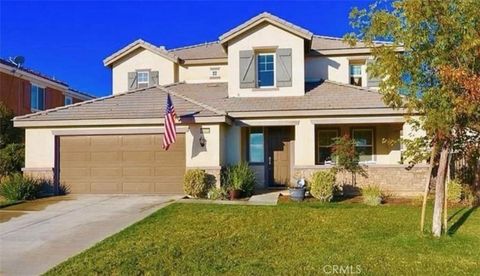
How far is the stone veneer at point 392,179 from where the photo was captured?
15430mm

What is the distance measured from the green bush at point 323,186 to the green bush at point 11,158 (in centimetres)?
1163

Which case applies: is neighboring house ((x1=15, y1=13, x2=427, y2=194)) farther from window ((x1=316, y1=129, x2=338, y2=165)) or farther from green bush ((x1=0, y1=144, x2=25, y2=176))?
green bush ((x1=0, y1=144, x2=25, y2=176))

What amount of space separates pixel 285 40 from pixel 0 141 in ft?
42.4

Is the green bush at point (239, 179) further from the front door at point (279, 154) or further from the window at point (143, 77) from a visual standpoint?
the window at point (143, 77)

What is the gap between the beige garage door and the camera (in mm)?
15680

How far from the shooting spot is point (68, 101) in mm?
33406

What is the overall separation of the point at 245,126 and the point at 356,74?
21.3ft

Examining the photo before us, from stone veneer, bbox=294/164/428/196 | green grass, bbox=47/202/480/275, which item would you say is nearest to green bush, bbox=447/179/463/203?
stone veneer, bbox=294/164/428/196

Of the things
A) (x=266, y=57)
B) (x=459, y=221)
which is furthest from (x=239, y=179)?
(x=459, y=221)

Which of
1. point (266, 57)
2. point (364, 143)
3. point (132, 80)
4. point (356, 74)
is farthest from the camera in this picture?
point (132, 80)

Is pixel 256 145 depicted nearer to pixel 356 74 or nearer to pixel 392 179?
pixel 392 179

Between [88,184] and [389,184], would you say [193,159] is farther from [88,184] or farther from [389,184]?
[389,184]

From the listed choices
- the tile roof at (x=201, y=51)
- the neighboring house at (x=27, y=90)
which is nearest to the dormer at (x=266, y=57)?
the tile roof at (x=201, y=51)

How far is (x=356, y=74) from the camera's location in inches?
787
